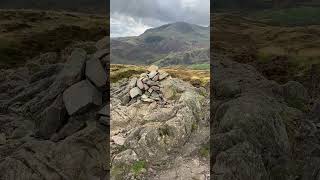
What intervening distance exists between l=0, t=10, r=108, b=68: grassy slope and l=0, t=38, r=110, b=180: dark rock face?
8951 mm

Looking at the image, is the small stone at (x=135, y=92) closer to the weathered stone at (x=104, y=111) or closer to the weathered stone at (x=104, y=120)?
the weathered stone at (x=104, y=111)

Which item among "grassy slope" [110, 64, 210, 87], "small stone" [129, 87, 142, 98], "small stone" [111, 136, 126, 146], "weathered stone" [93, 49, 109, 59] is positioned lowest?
"small stone" [111, 136, 126, 146]

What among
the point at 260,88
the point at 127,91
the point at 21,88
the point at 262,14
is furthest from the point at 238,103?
the point at 262,14

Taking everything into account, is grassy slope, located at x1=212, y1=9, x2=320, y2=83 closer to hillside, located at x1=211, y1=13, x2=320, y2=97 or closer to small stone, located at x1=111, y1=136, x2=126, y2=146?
hillside, located at x1=211, y1=13, x2=320, y2=97

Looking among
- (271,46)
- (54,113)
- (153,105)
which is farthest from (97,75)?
(271,46)

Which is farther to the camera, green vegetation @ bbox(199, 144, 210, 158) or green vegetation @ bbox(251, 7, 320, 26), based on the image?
green vegetation @ bbox(251, 7, 320, 26)

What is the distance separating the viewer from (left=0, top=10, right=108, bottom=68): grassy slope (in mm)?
41562

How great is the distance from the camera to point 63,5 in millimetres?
55062

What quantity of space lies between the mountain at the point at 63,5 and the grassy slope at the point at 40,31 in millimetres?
1163

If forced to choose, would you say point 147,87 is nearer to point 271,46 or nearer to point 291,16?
point 271,46

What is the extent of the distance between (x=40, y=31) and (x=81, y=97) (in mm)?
26421

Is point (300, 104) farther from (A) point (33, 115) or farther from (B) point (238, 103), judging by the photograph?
(A) point (33, 115)

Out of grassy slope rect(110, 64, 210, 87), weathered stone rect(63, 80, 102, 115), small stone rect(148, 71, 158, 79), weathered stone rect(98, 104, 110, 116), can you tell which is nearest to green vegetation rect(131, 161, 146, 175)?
weathered stone rect(98, 104, 110, 116)

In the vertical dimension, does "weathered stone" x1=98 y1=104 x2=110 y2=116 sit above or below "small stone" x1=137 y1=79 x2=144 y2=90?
below
